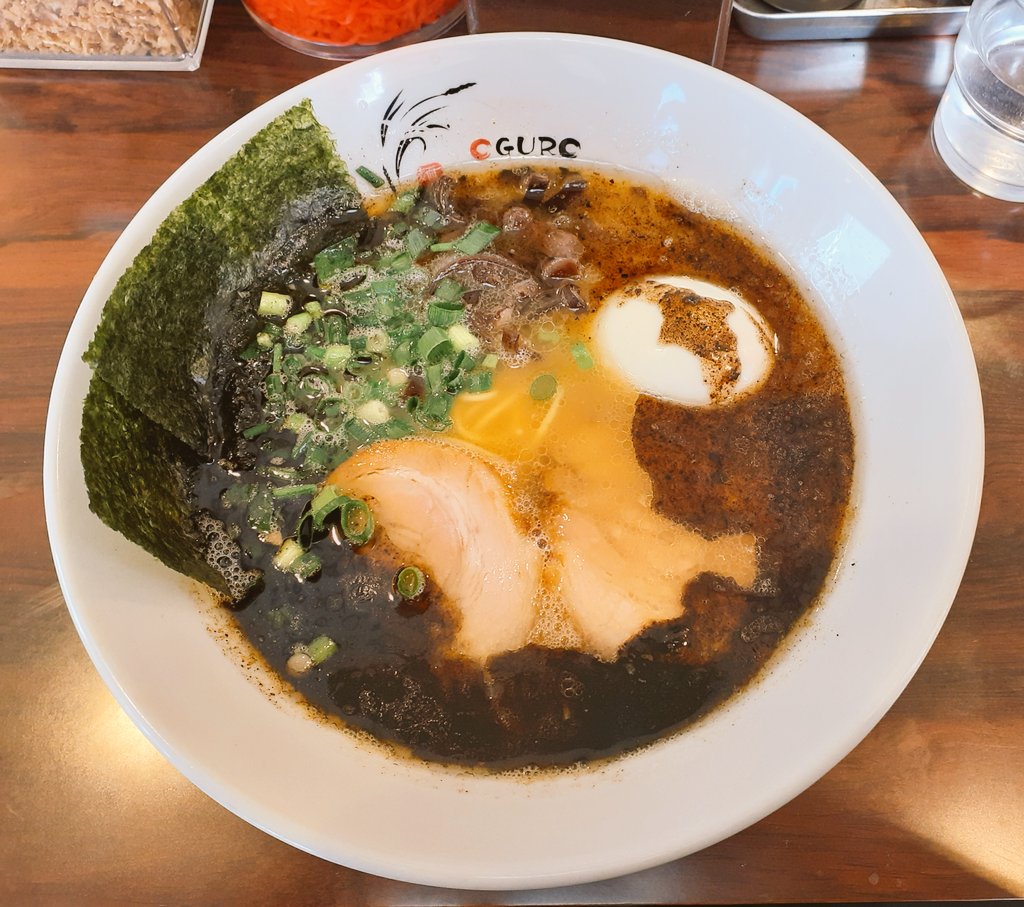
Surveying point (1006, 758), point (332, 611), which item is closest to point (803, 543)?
point (1006, 758)

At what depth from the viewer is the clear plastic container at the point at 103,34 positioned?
1734 mm

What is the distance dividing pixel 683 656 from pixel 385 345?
796 mm

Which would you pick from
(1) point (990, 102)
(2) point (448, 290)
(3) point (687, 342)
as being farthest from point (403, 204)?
(1) point (990, 102)

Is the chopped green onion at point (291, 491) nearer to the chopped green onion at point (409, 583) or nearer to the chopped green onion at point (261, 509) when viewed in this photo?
the chopped green onion at point (261, 509)

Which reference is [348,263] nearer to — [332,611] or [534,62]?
[534,62]

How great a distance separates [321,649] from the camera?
128 centimetres

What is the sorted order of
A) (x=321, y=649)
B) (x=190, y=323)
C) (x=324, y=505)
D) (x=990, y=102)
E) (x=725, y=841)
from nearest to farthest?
(x=725, y=841), (x=321, y=649), (x=324, y=505), (x=190, y=323), (x=990, y=102)

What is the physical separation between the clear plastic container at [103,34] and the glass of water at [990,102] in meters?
Result: 1.65

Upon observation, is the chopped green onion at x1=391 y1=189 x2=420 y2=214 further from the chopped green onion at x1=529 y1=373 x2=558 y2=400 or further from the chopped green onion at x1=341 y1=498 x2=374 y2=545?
the chopped green onion at x1=341 y1=498 x2=374 y2=545

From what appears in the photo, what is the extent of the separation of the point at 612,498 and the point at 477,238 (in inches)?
24.3

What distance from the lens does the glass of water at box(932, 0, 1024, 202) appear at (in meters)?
1.59

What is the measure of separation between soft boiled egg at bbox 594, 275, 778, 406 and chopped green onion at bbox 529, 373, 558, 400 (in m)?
0.11

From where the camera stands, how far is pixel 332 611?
1.31m

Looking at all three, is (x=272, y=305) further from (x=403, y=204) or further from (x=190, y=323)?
(x=403, y=204)
